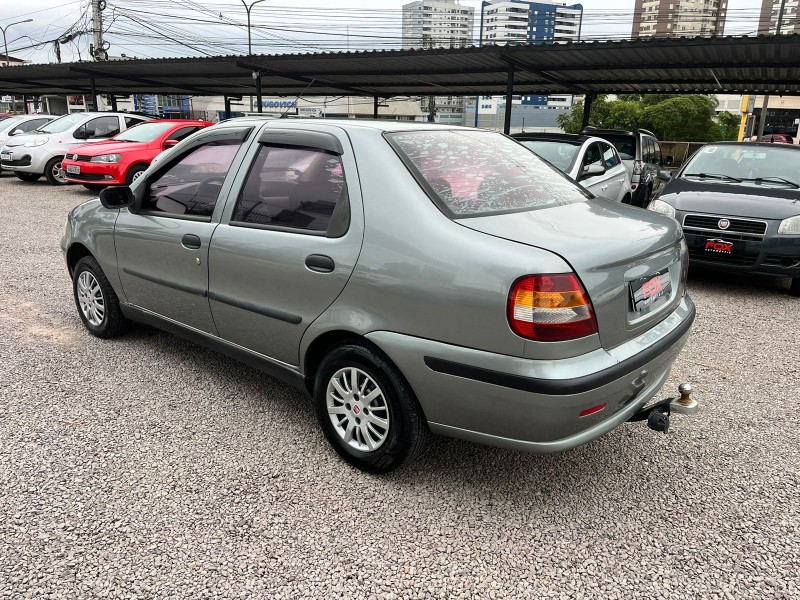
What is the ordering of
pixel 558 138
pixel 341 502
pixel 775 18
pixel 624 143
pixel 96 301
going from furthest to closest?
pixel 775 18
pixel 624 143
pixel 558 138
pixel 96 301
pixel 341 502

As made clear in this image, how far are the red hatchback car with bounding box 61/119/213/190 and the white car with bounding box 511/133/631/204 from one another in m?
7.61

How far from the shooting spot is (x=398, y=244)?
8.25 ft

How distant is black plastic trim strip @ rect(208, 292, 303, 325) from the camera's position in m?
2.94

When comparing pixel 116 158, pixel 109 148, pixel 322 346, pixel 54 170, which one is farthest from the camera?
pixel 54 170

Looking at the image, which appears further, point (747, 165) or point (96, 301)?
point (747, 165)

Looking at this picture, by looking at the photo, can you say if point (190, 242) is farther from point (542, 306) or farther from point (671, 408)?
point (671, 408)

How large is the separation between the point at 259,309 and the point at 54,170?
1375 cm

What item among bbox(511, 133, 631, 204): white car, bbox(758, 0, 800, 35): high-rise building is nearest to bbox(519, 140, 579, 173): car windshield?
bbox(511, 133, 631, 204): white car

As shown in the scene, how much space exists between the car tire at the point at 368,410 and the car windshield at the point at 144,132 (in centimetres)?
1133

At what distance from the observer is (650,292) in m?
2.67

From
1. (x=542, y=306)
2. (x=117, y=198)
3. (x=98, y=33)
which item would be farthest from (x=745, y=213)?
(x=98, y=33)

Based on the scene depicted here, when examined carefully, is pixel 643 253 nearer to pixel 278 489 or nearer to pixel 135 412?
pixel 278 489

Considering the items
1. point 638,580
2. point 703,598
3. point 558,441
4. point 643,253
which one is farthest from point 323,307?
point 703,598

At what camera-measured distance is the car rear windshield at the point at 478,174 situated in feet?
8.88
